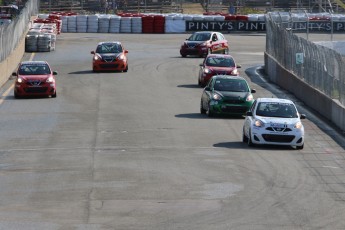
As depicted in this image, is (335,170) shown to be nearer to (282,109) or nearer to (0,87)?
(282,109)

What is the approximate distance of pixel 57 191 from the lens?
20203 millimetres

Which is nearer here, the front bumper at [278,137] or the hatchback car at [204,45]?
the front bumper at [278,137]

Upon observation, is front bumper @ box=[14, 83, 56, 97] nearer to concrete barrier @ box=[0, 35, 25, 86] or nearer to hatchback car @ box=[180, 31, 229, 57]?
concrete barrier @ box=[0, 35, 25, 86]

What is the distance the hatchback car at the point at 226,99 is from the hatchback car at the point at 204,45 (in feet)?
70.3

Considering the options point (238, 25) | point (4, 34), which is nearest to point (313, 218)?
point (4, 34)

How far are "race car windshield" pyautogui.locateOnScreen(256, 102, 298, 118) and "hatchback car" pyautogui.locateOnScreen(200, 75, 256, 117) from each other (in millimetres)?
5468

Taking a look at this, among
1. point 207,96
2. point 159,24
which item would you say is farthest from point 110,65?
point 159,24

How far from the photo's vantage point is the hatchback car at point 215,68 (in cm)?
4359

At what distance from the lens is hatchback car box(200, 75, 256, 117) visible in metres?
33.8

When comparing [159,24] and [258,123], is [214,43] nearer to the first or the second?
[159,24]

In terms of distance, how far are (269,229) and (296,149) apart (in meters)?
10.9

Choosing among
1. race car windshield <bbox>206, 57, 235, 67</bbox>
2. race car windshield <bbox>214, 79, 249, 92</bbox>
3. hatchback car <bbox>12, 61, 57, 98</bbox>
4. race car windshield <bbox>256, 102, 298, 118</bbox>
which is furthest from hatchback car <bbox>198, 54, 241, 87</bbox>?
race car windshield <bbox>256, 102, 298, 118</bbox>

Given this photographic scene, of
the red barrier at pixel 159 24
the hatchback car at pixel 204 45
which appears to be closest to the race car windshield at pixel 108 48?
the hatchback car at pixel 204 45

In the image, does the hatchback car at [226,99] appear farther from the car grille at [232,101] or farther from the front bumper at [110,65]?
the front bumper at [110,65]
